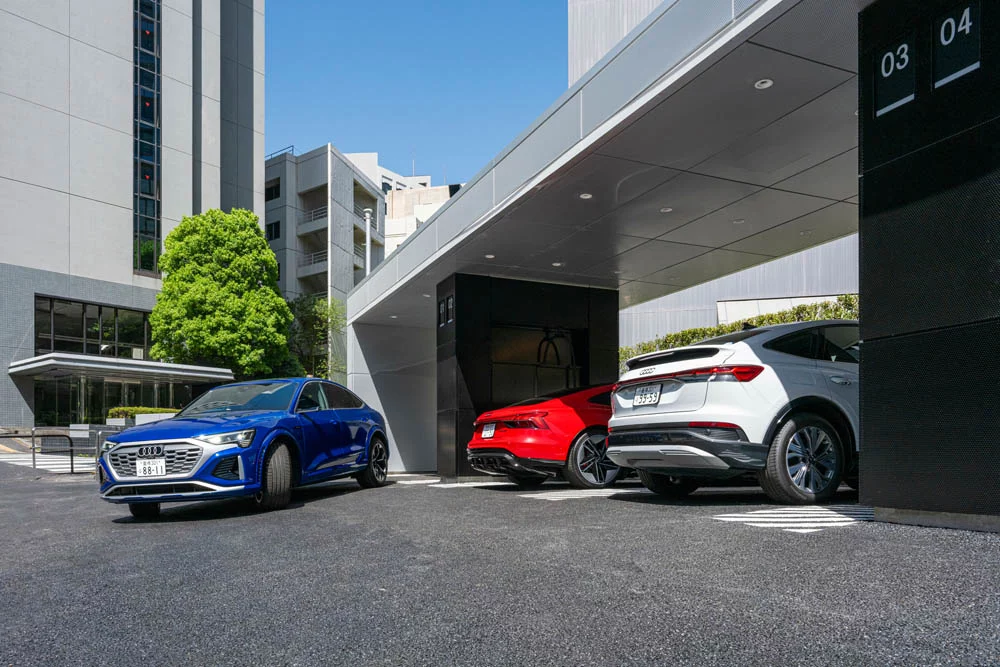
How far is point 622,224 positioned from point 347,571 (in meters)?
7.32

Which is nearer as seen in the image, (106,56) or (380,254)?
(106,56)

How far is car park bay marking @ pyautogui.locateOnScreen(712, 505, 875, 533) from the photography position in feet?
15.8

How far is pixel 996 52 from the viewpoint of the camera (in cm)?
417

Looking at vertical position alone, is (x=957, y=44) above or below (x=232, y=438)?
above

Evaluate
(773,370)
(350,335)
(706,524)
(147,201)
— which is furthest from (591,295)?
(147,201)

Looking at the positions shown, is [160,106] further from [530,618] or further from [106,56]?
[530,618]

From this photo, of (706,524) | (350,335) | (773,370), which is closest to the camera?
(706,524)

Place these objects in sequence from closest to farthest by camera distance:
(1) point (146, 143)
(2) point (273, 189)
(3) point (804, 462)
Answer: (3) point (804, 462) → (1) point (146, 143) → (2) point (273, 189)

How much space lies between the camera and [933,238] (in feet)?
14.8

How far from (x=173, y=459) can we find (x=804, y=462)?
5539 millimetres

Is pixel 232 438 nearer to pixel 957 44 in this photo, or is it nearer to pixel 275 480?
pixel 275 480

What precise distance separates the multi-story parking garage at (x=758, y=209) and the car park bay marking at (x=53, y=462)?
8.50 m

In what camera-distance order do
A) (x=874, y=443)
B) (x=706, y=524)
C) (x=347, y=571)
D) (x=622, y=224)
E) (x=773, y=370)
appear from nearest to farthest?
(x=347, y=571), (x=874, y=443), (x=706, y=524), (x=773, y=370), (x=622, y=224)

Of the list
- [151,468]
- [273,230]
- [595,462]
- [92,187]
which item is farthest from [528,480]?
[273,230]
